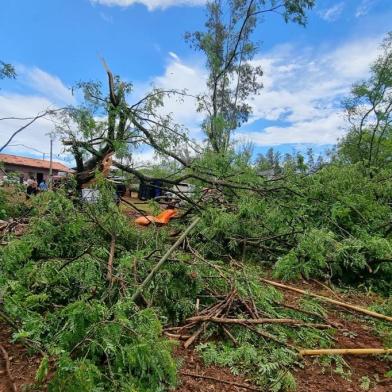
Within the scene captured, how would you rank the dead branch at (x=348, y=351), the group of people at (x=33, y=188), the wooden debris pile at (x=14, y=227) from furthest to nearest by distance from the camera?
1. the group of people at (x=33, y=188)
2. the wooden debris pile at (x=14, y=227)
3. the dead branch at (x=348, y=351)

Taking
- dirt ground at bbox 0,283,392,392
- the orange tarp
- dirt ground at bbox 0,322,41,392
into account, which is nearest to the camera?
dirt ground at bbox 0,322,41,392

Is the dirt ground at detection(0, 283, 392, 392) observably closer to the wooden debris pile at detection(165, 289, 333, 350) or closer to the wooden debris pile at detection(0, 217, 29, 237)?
the wooden debris pile at detection(165, 289, 333, 350)

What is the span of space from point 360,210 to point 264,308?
2780mm

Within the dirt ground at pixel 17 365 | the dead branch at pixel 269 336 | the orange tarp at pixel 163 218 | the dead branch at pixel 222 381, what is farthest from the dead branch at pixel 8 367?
the orange tarp at pixel 163 218

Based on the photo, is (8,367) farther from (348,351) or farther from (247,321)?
(348,351)

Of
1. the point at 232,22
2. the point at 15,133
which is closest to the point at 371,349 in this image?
the point at 15,133

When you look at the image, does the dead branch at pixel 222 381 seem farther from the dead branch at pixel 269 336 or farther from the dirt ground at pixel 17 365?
the dirt ground at pixel 17 365

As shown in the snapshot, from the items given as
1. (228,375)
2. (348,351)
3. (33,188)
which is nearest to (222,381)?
(228,375)

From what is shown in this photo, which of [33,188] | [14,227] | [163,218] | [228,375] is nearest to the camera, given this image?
[228,375]

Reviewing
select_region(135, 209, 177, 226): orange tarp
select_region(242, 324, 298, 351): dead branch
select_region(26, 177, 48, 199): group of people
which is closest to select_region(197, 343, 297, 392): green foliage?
select_region(242, 324, 298, 351): dead branch

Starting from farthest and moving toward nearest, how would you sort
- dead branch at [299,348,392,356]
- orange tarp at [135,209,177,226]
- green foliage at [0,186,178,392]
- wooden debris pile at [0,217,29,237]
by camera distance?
orange tarp at [135,209,177,226], wooden debris pile at [0,217,29,237], dead branch at [299,348,392,356], green foliage at [0,186,178,392]

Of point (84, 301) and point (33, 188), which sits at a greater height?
point (33, 188)

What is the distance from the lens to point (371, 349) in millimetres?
2387

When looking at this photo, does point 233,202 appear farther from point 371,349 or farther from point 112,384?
point 112,384
